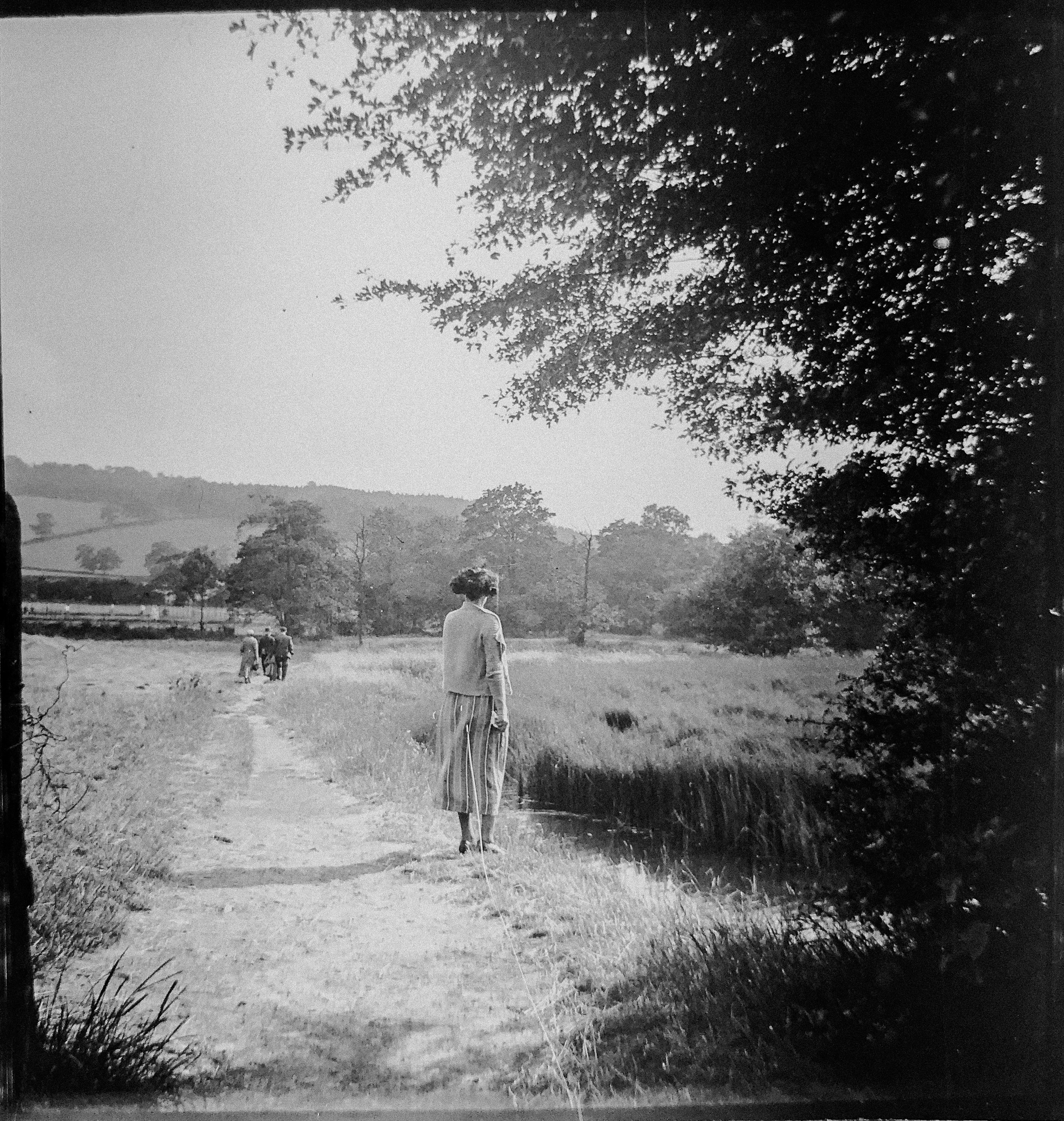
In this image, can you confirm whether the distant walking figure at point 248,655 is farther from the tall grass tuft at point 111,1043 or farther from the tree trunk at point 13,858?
the tall grass tuft at point 111,1043

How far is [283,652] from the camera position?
2.55m

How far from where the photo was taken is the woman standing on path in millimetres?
2426

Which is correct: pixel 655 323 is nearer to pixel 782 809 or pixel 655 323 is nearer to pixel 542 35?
pixel 542 35

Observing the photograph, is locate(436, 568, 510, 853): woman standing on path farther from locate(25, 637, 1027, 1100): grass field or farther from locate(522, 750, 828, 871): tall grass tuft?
locate(522, 750, 828, 871): tall grass tuft

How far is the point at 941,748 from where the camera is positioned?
2139 millimetres

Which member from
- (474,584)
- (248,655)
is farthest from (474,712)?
(248,655)

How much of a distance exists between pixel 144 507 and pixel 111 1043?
1.82 metres

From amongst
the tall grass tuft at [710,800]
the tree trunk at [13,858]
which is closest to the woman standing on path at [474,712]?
the tall grass tuft at [710,800]

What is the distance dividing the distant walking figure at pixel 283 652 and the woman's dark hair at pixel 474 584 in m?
0.76

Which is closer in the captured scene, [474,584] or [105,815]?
[105,815]

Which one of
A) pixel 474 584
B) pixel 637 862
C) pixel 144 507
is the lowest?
pixel 637 862

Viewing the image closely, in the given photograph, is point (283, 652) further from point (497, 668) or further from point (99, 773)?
point (497, 668)

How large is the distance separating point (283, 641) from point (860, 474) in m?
2.37

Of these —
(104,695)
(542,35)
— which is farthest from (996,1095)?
(542,35)
